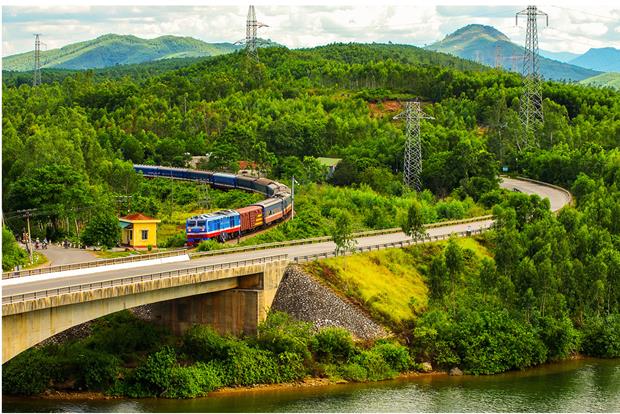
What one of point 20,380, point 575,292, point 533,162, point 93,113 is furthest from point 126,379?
point 93,113

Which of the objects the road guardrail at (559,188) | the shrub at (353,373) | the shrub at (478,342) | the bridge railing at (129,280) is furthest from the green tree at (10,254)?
the road guardrail at (559,188)

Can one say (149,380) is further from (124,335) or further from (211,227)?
(211,227)

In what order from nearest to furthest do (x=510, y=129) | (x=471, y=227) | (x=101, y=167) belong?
1. (x=471, y=227)
2. (x=101, y=167)
3. (x=510, y=129)

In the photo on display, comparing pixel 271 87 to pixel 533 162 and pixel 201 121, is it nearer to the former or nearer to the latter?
pixel 201 121

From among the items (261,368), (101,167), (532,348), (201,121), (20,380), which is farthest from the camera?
(201,121)

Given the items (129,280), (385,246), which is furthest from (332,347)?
(385,246)

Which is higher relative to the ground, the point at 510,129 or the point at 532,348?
the point at 510,129
